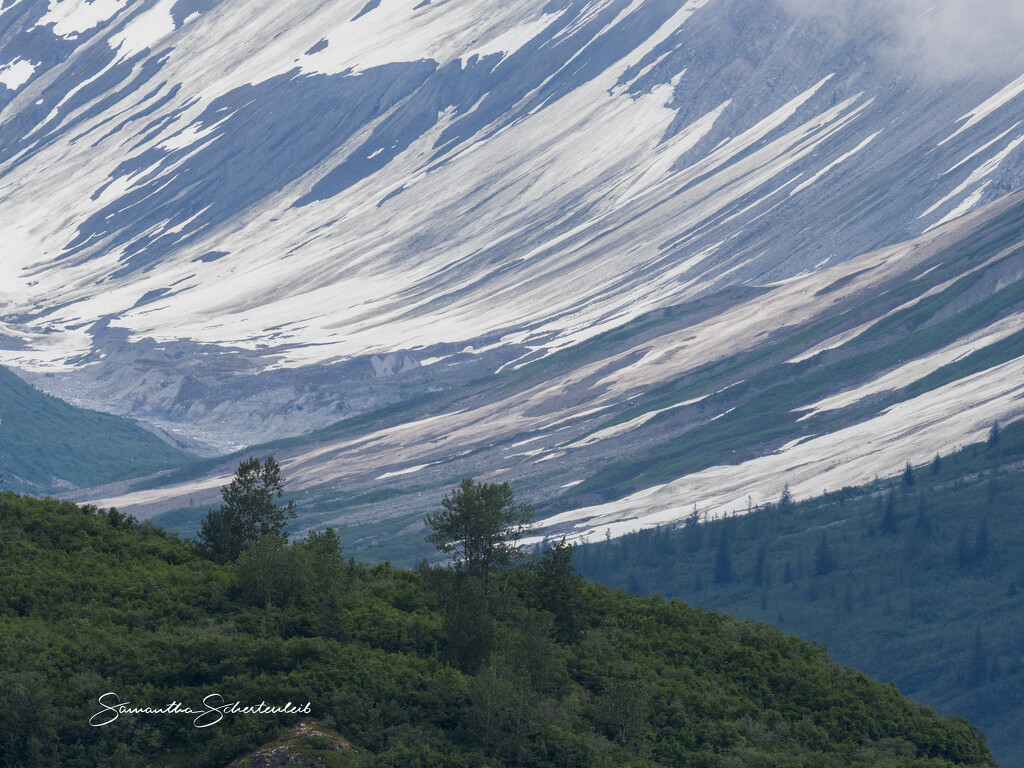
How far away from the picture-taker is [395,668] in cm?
3947

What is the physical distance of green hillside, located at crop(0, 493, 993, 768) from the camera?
1430 inches

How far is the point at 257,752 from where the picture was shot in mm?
34469

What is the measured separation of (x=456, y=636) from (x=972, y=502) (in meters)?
127

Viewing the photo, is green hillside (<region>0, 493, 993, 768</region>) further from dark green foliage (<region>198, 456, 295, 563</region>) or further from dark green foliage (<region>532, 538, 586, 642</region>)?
dark green foliage (<region>198, 456, 295, 563</region>)

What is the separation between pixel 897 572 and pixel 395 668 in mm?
117428

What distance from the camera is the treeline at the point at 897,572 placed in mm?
130375

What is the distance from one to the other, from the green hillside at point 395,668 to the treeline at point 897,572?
75271 millimetres

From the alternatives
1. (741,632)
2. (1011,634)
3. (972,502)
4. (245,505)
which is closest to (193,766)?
(245,505)

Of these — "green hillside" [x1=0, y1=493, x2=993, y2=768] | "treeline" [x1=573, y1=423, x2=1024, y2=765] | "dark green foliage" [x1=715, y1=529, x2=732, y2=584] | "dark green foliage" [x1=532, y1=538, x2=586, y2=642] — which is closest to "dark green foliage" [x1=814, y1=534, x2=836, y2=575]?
"treeline" [x1=573, y1=423, x2=1024, y2=765]

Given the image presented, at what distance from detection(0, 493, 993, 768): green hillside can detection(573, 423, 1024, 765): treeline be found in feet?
247
